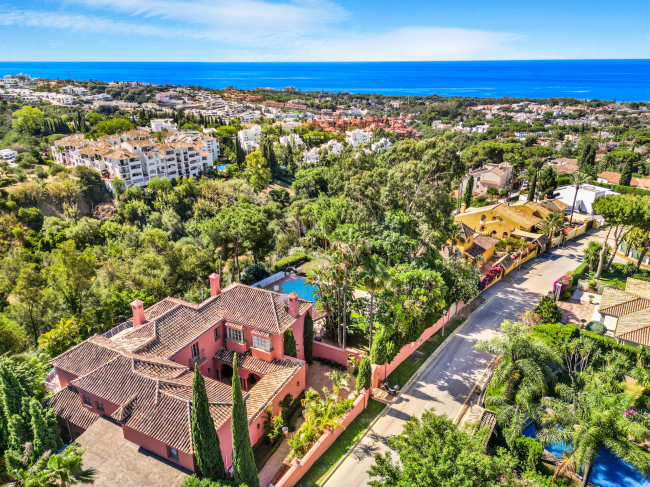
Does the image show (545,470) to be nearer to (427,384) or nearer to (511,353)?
(511,353)

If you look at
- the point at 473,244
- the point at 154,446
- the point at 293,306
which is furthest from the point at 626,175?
the point at 154,446

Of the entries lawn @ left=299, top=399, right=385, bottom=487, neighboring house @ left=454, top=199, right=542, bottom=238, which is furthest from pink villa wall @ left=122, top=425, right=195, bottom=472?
neighboring house @ left=454, top=199, right=542, bottom=238

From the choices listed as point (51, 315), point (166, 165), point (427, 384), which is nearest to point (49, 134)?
point (166, 165)

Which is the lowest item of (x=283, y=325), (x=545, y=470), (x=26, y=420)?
(x=545, y=470)

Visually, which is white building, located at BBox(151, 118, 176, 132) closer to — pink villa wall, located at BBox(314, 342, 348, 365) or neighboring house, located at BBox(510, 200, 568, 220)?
neighboring house, located at BBox(510, 200, 568, 220)

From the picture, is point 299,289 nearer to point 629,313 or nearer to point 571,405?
point 571,405

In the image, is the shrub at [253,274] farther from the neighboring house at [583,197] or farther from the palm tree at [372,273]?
the neighboring house at [583,197]

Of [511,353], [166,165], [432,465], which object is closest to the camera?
[432,465]

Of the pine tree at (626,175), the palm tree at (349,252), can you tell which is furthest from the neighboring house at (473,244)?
the pine tree at (626,175)
